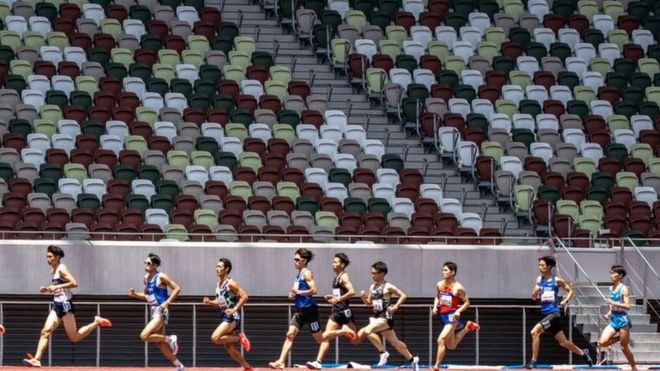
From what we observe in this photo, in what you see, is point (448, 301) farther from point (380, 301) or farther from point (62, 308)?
point (62, 308)

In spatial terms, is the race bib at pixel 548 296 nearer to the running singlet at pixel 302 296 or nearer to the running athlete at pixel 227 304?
the running singlet at pixel 302 296

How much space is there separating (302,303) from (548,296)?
12.2ft

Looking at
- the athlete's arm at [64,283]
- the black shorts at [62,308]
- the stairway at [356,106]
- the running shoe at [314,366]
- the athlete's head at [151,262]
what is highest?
the stairway at [356,106]

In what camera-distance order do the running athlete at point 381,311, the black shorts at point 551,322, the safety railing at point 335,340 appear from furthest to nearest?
the safety railing at point 335,340
the black shorts at point 551,322
the running athlete at point 381,311

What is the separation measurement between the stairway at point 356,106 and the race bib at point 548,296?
9.06 meters

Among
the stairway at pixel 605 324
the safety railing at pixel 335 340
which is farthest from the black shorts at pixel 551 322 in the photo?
the stairway at pixel 605 324

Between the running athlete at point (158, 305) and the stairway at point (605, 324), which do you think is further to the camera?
the stairway at point (605, 324)

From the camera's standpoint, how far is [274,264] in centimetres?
3603

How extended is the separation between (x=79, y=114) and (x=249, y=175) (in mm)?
3848

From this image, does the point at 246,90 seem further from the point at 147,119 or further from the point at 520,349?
the point at 520,349

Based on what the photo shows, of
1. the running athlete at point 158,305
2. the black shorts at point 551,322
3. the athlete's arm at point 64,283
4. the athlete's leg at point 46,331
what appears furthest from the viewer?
the black shorts at point 551,322

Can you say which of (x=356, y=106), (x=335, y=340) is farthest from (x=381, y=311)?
(x=356, y=106)

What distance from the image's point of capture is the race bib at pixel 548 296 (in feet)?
99.2

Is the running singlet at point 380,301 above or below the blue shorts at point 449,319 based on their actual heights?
above
